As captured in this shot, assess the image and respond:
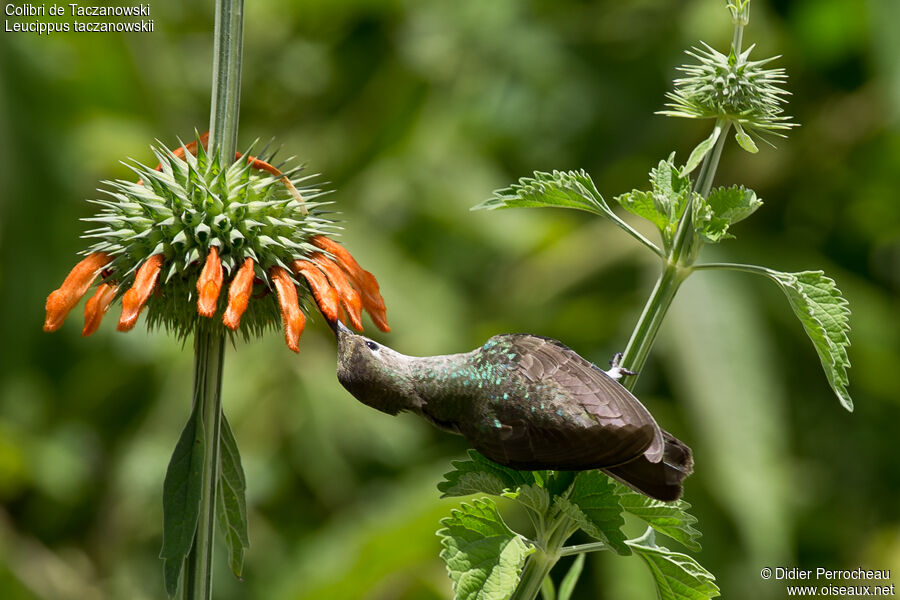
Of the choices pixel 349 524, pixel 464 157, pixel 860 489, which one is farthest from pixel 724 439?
pixel 464 157

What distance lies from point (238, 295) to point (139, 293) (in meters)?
0.16

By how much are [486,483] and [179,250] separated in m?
0.65

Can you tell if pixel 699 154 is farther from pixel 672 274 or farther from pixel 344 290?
pixel 344 290

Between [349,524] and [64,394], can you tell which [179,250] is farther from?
[64,394]

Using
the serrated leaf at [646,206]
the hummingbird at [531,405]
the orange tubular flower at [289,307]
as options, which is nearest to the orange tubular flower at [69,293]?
the orange tubular flower at [289,307]

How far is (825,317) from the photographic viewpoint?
1.50m

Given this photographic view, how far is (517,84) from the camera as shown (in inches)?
275

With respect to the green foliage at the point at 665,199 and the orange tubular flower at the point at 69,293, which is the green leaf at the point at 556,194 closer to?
the green foliage at the point at 665,199

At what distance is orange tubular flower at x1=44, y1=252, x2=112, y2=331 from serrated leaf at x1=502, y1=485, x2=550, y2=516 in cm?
78

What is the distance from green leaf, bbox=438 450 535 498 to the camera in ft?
5.01

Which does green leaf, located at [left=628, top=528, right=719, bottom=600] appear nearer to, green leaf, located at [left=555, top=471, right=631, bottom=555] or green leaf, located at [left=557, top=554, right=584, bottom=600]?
green leaf, located at [left=555, top=471, right=631, bottom=555]

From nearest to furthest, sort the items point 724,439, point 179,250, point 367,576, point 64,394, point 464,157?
point 179,250
point 367,576
point 724,439
point 64,394
point 464,157

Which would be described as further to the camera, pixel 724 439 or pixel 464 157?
pixel 464 157

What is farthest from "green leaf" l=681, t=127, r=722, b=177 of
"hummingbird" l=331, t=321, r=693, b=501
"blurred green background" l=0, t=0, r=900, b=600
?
"blurred green background" l=0, t=0, r=900, b=600
